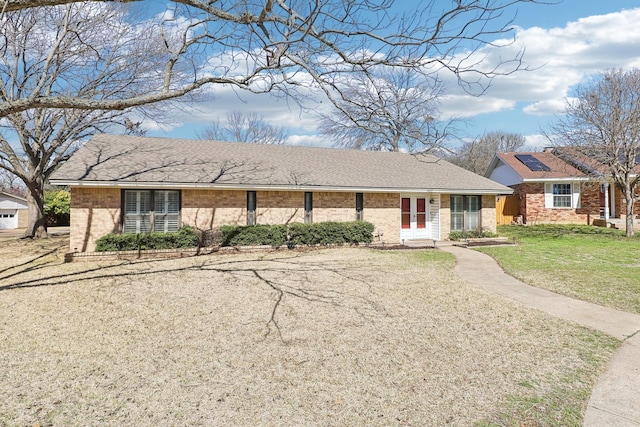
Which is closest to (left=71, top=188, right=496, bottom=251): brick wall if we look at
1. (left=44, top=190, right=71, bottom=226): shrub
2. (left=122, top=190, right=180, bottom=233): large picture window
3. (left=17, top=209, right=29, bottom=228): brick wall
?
(left=122, top=190, right=180, bottom=233): large picture window

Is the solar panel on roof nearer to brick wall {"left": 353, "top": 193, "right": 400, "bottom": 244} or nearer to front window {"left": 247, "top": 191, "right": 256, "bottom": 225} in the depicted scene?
brick wall {"left": 353, "top": 193, "right": 400, "bottom": 244}

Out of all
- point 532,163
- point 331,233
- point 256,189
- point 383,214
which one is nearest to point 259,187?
A: point 256,189

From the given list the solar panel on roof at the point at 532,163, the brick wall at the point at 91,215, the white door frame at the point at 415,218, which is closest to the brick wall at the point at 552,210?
the solar panel on roof at the point at 532,163

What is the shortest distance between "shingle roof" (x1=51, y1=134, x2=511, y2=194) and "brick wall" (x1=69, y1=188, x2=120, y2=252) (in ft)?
2.28

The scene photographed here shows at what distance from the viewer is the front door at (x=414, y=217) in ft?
57.1

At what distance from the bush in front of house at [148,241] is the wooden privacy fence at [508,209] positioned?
856 inches

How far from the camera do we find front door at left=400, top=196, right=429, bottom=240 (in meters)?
17.4

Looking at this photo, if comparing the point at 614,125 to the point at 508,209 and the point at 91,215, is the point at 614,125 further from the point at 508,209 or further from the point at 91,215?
the point at 91,215

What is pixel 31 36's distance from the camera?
46.9ft

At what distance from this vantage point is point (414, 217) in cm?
1761

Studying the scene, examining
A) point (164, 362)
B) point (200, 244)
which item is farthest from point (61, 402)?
point (200, 244)

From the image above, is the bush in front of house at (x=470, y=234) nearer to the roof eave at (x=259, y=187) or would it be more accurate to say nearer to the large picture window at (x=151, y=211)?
the roof eave at (x=259, y=187)

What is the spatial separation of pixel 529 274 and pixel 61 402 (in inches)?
404

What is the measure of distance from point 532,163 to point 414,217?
45.2 feet
